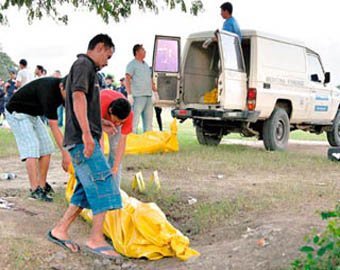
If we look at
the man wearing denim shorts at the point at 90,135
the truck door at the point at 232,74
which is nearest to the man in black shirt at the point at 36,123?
the man wearing denim shorts at the point at 90,135

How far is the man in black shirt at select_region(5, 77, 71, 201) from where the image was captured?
577 cm

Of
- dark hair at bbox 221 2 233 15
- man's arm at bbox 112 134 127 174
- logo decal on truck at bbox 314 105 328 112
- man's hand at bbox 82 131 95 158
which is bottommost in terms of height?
logo decal on truck at bbox 314 105 328 112

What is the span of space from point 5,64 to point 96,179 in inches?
1584

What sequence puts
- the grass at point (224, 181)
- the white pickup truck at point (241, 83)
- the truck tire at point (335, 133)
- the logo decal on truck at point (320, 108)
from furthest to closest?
1. the truck tire at point (335, 133)
2. the logo decal on truck at point (320, 108)
3. the white pickup truck at point (241, 83)
4. the grass at point (224, 181)

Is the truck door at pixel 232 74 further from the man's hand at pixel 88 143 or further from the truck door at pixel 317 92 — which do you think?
the man's hand at pixel 88 143

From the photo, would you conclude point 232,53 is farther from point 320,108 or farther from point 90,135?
point 90,135

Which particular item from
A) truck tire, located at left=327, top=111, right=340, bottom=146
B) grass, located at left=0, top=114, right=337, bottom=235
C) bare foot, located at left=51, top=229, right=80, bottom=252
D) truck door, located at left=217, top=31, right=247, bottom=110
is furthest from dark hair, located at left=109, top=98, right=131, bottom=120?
truck tire, located at left=327, top=111, right=340, bottom=146

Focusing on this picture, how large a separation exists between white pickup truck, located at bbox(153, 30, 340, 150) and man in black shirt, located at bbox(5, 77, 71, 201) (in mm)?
4988

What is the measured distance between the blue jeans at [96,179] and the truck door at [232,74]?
6.07 meters

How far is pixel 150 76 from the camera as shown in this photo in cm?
1191

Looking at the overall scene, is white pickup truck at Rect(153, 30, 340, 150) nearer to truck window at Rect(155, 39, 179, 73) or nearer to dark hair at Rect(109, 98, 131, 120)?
→ truck window at Rect(155, 39, 179, 73)

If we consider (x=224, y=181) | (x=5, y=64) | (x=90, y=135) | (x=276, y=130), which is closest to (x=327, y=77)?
(x=276, y=130)

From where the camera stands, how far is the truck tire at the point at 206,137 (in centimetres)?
1281

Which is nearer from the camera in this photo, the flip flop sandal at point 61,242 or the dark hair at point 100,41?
the dark hair at point 100,41
